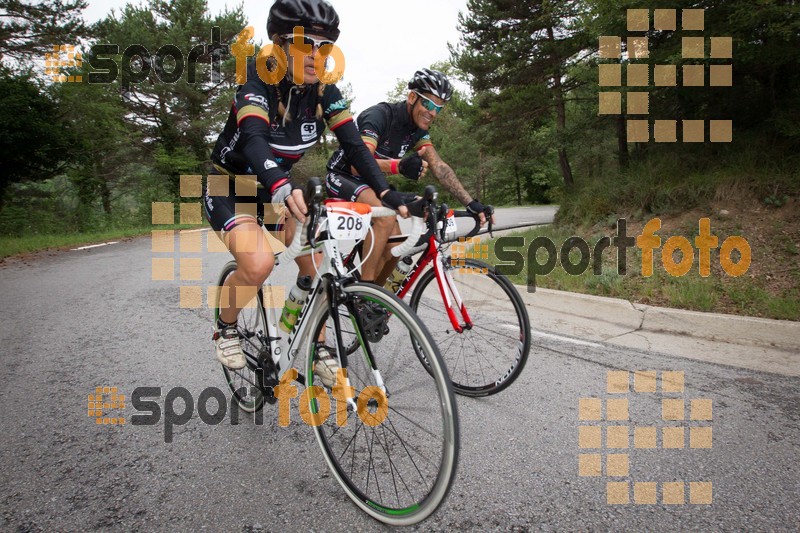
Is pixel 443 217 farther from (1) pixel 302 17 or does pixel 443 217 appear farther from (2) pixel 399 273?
(1) pixel 302 17

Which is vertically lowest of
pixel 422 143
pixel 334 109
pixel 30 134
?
pixel 334 109

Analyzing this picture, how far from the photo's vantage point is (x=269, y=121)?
238cm

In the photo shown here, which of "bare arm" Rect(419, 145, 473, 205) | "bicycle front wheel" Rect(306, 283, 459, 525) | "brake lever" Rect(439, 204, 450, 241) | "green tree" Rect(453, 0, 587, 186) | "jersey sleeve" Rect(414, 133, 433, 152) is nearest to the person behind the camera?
"bicycle front wheel" Rect(306, 283, 459, 525)

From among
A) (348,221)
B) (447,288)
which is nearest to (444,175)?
(447,288)

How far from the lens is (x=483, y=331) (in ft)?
12.6

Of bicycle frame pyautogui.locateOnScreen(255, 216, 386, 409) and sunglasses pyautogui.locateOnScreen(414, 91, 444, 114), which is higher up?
sunglasses pyautogui.locateOnScreen(414, 91, 444, 114)

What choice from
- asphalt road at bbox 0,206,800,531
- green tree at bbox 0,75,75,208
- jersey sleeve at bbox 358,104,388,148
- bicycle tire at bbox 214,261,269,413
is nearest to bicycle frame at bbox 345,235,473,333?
asphalt road at bbox 0,206,800,531

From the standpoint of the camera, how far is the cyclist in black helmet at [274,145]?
216cm

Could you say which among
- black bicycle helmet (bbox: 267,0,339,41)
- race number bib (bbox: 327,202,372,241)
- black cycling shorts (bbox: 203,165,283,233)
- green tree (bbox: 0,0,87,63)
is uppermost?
green tree (bbox: 0,0,87,63)

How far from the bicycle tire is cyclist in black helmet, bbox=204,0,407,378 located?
141 millimetres

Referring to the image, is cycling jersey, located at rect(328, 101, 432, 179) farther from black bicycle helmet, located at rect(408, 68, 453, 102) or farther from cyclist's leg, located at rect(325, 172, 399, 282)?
black bicycle helmet, located at rect(408, 68, 453, 102)

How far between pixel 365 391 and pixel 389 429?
35cm

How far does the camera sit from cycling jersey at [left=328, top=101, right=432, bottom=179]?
3.67m

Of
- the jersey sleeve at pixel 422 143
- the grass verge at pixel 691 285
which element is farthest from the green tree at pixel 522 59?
the jersey sleeve at pixel 422 143
